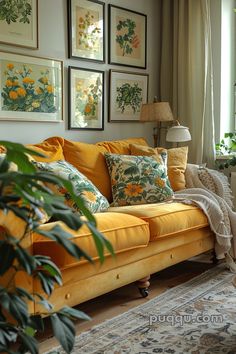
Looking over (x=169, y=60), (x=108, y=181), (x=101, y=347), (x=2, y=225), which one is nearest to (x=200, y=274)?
(x=108, y=181)

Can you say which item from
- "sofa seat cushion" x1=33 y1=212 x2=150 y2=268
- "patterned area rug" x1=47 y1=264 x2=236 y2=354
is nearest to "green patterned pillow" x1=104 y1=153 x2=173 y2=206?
"sofa seat cushion" x1=33 y1=212 x2=150 y2=268

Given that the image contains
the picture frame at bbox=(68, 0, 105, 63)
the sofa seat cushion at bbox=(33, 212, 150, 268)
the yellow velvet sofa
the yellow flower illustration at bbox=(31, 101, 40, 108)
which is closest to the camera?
the sofa seat cushion at bbox=(33, 212, 150, 268)

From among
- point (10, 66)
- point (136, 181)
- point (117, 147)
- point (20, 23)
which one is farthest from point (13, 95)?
point (136, 181)

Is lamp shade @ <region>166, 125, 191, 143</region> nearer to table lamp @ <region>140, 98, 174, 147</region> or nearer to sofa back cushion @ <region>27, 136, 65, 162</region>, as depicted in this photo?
table lamp @ <region>140, 98, 174, 147</region>

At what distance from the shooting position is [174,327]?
250cm

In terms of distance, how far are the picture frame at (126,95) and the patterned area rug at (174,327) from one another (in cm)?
182

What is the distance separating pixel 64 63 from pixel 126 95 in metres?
0.80

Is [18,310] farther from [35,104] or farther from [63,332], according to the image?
[35,104]

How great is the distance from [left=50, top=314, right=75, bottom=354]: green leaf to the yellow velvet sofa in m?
1.17

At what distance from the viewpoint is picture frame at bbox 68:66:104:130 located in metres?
3.95

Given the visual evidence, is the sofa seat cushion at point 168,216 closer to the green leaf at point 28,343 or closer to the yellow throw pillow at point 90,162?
the yellow throw pillow at point 90,162

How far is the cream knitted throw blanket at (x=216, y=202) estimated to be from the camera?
348cm

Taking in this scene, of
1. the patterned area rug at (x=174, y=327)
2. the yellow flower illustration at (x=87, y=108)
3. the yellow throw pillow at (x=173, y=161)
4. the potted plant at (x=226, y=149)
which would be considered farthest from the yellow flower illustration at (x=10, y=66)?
the potted plant at (x=226, y=149)

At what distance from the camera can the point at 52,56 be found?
12.3 ft
